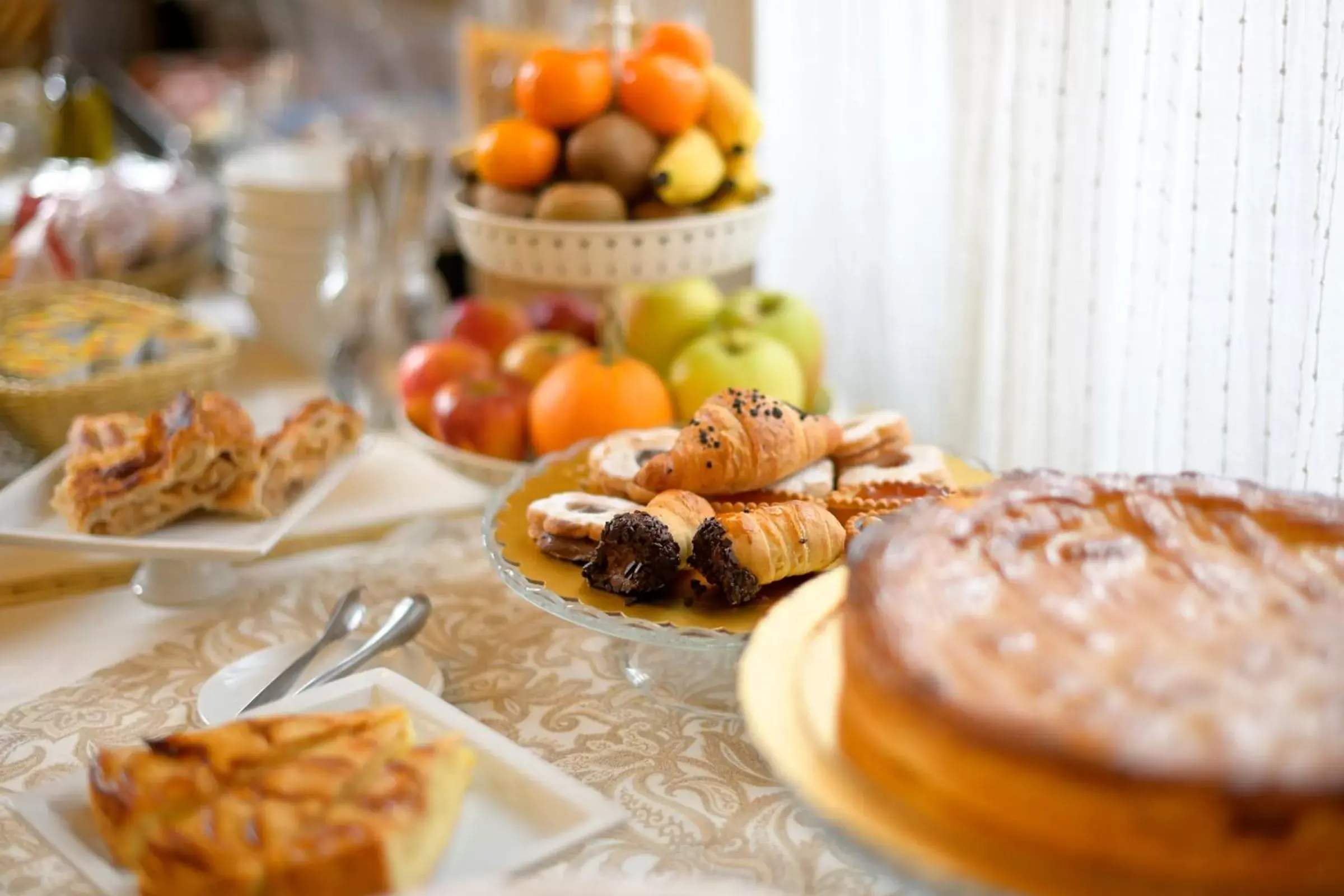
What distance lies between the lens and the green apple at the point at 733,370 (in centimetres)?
131

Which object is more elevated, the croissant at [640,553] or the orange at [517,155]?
the orange at [517,155]

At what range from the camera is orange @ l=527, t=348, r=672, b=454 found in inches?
49.6

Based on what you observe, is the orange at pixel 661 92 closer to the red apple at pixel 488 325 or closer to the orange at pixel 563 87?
the orange at pixel 563 87

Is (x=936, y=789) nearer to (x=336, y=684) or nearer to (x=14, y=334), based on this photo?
(x=336, y=684)

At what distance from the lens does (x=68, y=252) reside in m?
1.75

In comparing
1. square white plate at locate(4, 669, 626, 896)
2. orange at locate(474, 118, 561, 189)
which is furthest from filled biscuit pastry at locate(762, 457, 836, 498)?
orange at locate(474, 118, 561, 189)

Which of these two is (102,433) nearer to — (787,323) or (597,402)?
(597,402)

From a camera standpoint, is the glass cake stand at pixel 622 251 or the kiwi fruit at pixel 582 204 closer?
the glass cake stand at pixel 622 251

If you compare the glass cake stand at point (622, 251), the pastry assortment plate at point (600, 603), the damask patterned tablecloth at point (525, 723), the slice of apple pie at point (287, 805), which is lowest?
the damask patterned tablecloth at point (525, 723)

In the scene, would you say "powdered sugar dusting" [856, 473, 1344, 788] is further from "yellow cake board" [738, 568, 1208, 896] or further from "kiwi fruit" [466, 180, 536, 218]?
"kiwi fruit" [466, 180, 536, 218]

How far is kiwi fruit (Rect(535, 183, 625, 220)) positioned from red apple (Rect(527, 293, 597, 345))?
39 cm

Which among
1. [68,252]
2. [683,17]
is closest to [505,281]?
[683,17]

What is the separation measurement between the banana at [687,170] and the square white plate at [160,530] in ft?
1.38

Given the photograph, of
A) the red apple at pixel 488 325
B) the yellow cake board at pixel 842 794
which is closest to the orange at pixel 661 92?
the red apple at pixel 488 325
